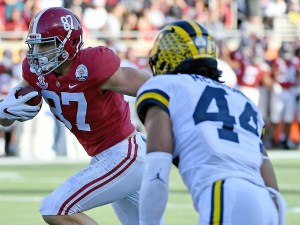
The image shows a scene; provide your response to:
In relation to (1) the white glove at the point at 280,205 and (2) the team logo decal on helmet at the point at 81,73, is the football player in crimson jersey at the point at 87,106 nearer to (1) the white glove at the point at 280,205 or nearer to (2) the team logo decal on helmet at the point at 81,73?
(2) the team logo decal on helmet at the point at 81,73

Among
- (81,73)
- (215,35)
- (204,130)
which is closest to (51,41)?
(81,73)

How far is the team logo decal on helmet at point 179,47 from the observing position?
3.44 meters

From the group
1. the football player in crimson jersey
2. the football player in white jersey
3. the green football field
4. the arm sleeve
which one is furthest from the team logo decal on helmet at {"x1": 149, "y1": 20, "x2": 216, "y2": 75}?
the green football field

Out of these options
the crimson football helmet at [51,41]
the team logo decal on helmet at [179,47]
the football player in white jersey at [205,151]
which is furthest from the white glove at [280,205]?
the crimson football helmet at [51,41]

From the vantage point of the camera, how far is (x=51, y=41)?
16.1 ft

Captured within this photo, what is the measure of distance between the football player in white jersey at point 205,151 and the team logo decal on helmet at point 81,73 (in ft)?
4.88

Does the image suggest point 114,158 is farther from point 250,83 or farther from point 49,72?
point 250,83

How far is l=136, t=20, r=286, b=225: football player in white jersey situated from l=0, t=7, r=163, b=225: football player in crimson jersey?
1431 mm

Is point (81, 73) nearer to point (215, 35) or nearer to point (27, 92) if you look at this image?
point (27, 92)

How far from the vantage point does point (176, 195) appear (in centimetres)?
888

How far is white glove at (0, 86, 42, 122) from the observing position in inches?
195

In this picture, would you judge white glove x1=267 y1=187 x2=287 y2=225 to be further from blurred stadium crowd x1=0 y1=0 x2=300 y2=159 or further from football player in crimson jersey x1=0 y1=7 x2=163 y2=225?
blurred stadium crowd x1=0 y1=0 x2=300 y2=159

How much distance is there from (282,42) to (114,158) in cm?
1213

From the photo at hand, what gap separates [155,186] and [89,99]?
5.77 feet
